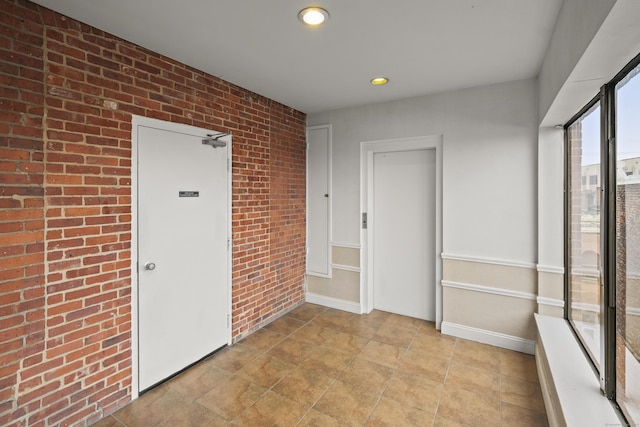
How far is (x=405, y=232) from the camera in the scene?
362cm

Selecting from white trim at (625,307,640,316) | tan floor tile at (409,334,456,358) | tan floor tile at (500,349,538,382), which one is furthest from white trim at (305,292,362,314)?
white trim at (625,307,640,316)

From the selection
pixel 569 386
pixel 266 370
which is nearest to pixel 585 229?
pixel 569 386

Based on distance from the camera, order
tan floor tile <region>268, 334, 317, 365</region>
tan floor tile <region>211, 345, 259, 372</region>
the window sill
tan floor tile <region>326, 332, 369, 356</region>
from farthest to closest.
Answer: tan floor tile <region>326, 332, 369, 356</region> < tan floor tile <region>268, 334, 317, 365</region> < tan floor tile <region>211, 345, 259, 372</region> < the window sill

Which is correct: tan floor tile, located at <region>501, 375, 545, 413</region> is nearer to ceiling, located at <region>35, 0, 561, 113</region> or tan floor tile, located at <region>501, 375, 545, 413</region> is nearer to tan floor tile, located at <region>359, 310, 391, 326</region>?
tan floor tile, located at <region>359, 310, 391, 326</region>

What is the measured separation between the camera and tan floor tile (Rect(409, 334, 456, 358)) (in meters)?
2.83

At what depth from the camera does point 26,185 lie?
168 cm

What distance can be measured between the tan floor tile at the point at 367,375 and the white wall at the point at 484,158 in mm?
1387

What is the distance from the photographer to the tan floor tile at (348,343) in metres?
2.91

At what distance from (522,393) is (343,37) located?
2860 millimetres

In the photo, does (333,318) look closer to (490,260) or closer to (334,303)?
(334,303)

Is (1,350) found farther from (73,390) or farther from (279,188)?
(279,188)

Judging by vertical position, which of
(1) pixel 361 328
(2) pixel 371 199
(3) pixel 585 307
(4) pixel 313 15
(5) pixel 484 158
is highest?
(4) pixel 313 15

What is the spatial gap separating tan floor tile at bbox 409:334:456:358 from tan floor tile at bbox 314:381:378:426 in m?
0.86

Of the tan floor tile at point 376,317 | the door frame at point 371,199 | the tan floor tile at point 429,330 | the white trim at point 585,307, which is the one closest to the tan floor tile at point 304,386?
the tan floor tile at point 376,317
